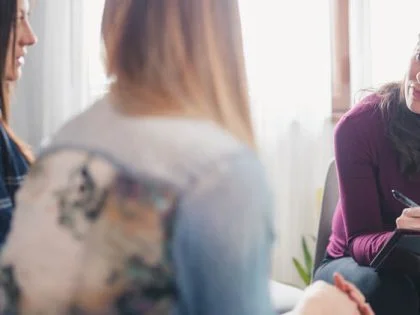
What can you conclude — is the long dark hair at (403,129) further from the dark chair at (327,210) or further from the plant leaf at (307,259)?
the plant leaf at (307,259)

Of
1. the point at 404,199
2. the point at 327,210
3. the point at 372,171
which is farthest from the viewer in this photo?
the point at 327,210

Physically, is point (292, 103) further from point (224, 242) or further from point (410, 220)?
point (224, 242)

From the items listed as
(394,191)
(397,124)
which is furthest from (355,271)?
(397,124)

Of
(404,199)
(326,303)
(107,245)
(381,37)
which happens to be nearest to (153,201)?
Result: (107,245)

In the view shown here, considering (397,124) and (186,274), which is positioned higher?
(186,274)

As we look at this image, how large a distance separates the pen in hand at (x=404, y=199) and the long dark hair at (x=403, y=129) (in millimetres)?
81

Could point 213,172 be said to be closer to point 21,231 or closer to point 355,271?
point 21,231

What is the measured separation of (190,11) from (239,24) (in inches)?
2.1

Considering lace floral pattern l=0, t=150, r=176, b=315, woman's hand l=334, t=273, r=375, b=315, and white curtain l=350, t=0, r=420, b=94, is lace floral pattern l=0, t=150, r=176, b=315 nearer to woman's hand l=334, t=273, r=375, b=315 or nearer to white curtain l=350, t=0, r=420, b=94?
woman's hand l=334, t=273, r=375, b=315

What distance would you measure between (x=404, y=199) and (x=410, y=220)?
0.39 feet

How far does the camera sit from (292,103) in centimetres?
241

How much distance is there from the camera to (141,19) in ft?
2.05

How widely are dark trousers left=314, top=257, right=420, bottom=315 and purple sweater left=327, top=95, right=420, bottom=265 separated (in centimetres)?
5

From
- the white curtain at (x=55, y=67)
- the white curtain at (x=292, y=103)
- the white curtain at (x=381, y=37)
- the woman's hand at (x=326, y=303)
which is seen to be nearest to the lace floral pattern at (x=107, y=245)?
the woman's hand at (x=326, y=303)
